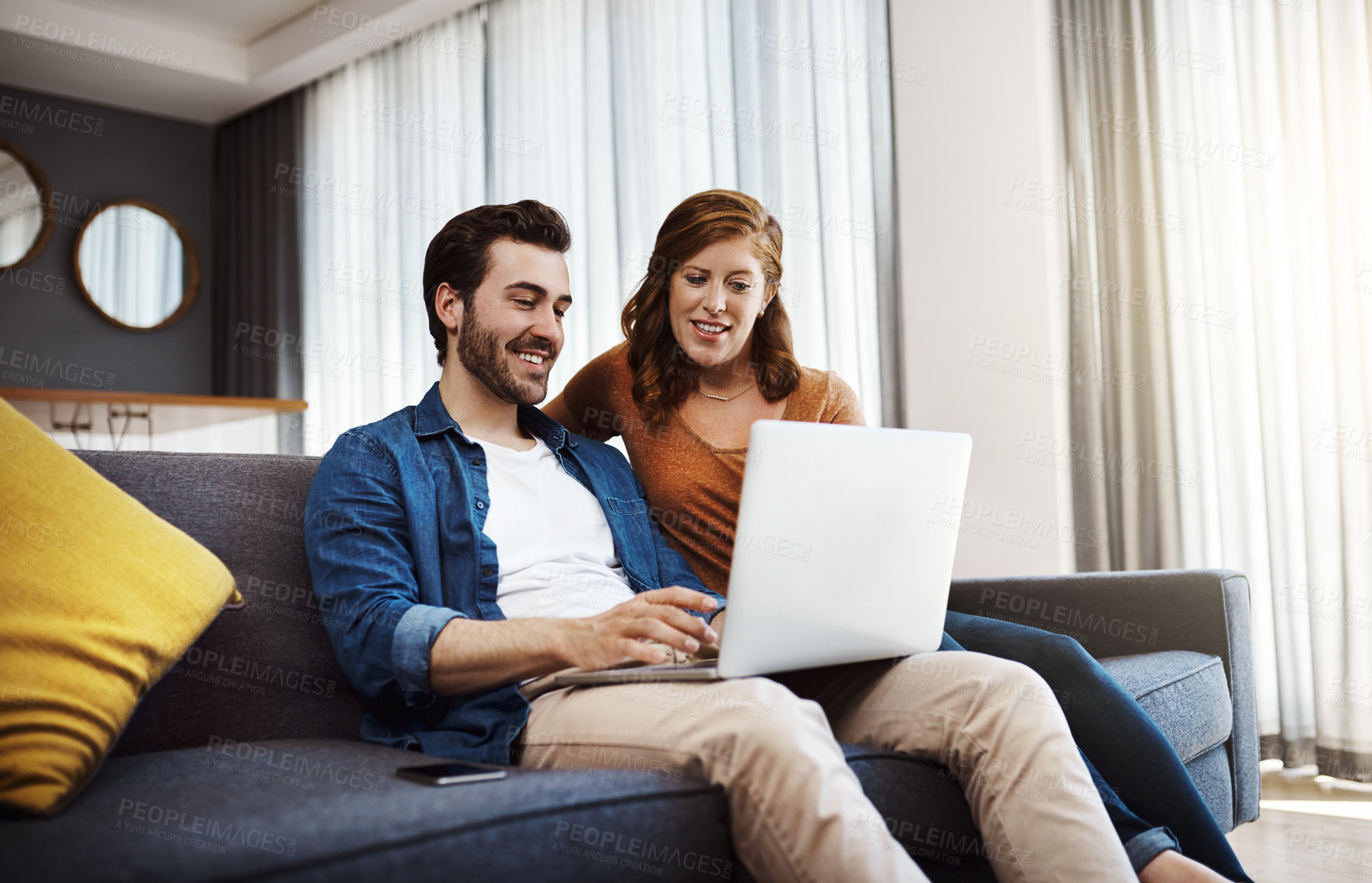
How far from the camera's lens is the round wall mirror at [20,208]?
503 centimetres

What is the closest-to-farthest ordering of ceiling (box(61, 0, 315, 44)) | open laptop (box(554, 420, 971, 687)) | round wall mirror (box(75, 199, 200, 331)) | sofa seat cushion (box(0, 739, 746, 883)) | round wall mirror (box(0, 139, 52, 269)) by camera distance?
sofa seat cushion (box(0, 739, 746, 883)), open laptop (box(554, 420, 971, 687)), ceiling (box(61, 0, 315, 44)), round wall mirror (box(0, 139, 52, 269)), round wall mirror (box(75, 199, 200, 331))

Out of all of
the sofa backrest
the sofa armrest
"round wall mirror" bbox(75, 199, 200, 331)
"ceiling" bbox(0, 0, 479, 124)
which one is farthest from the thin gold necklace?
"round wall mirror" bbox(75, 199, 200, 331)

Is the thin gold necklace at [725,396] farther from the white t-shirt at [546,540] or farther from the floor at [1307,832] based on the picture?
the floor at [1307,832]

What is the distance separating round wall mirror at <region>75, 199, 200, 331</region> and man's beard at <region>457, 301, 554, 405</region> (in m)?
4.44

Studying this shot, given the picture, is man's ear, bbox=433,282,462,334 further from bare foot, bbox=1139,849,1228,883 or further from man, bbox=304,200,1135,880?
bare foot, bbox=1139,849,1228,883

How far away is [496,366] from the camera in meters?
1.62

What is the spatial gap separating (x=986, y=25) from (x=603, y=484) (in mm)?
1925

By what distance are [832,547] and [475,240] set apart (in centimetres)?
84

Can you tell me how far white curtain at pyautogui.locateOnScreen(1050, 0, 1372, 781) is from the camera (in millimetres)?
2486

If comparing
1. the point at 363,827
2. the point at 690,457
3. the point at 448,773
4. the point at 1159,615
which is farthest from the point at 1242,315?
the point at 363,827

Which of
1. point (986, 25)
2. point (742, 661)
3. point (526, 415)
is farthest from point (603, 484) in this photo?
point (986, 25)

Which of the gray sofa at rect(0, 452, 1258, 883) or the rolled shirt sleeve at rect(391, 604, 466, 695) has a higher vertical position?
the rolled shirt sleeve at rect(391, 604, 466, 695)

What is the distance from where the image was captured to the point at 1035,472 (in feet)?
9.05

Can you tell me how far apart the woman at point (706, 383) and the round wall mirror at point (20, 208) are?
4272 millimetres
